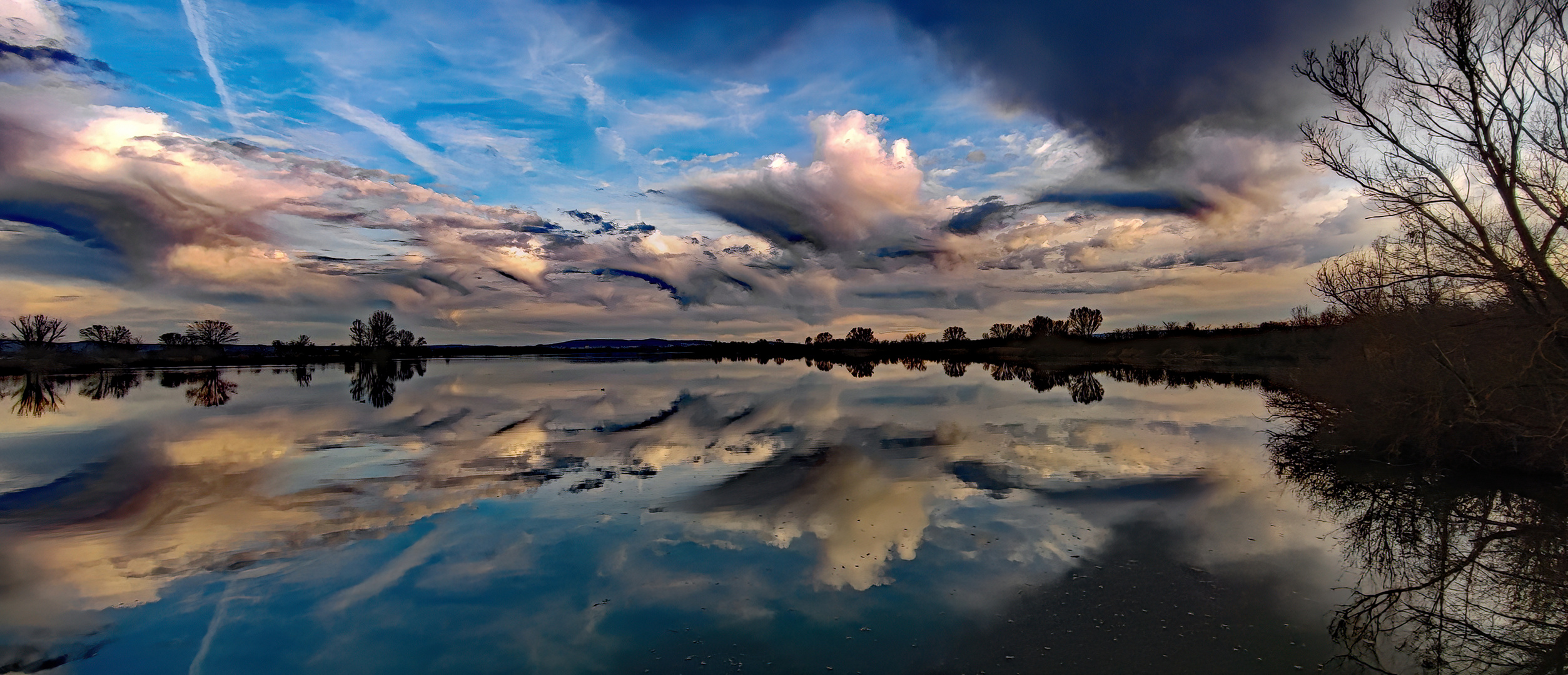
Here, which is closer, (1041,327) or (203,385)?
(203,385)

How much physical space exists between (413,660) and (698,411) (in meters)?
19.0

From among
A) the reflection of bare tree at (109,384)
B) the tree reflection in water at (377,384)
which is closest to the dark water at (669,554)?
the tree reflection in water at (377,384)

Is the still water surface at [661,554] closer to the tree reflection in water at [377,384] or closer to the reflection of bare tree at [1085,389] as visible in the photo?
the reflection of bare tree at [1085,389]

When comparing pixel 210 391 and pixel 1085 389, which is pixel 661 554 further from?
pixel 210 391

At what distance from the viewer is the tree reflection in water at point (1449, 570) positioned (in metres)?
5.84

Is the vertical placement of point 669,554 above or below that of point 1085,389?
below

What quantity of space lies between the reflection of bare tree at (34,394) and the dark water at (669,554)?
12769 millimetres

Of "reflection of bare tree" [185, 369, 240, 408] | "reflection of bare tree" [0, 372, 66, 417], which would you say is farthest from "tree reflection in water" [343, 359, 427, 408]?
"reflection of bare tree" [0, 372, 66, 417]

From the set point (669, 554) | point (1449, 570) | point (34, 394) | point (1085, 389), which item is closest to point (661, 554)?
point (669, 554)

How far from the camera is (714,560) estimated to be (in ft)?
26.5

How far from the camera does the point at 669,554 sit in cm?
832

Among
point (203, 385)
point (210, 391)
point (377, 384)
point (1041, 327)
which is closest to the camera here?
point (210, 391)

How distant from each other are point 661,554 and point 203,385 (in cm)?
4963

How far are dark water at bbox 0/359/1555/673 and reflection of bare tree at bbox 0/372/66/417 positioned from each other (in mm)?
12769
